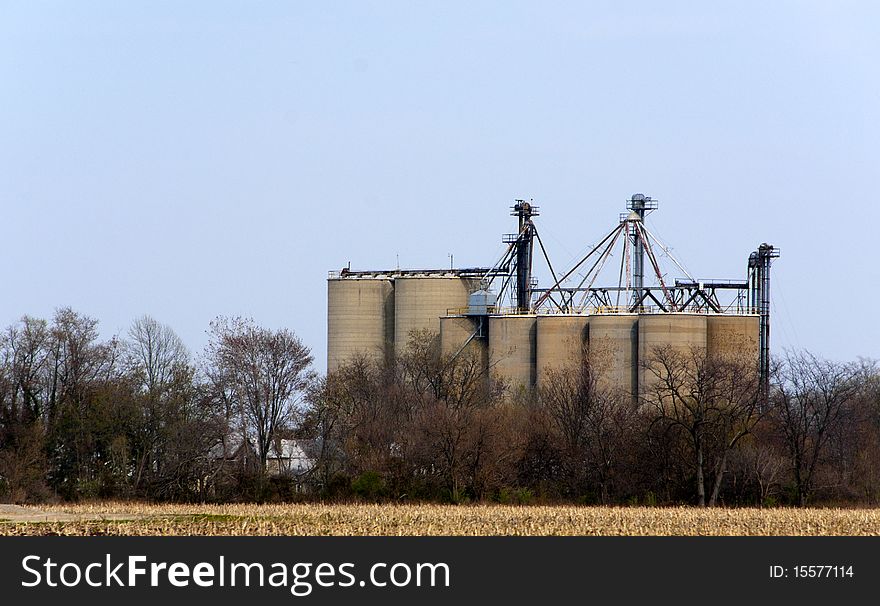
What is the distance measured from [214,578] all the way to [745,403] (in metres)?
35.6

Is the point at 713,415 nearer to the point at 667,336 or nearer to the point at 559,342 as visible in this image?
the point at 667,336

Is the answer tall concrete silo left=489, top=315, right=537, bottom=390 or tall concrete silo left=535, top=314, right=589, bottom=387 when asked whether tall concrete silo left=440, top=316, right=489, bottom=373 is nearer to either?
tall concrete silo left=489, top=315, right=537, bottom=390

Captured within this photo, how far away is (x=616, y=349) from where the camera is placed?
78688mm

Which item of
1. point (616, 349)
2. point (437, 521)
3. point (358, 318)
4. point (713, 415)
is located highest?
point (358, 318)

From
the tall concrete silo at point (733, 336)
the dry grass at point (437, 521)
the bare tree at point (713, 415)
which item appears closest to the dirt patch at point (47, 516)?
the dry grass at point (437, 521)

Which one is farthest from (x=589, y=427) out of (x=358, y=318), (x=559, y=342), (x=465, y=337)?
(x=358, y=318)

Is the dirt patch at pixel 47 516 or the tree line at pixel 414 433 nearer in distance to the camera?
the dirt patch at pixel 47 516

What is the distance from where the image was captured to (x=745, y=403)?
62.8 m

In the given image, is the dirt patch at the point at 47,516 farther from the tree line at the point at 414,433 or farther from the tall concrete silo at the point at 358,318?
the tall concrete silo at the point at 358,318

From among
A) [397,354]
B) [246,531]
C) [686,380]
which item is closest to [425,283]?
[397,354]

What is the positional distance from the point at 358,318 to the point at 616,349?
728 inches

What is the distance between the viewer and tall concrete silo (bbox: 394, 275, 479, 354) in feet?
293

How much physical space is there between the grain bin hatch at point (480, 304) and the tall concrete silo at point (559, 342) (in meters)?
5.38

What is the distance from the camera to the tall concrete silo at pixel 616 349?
3068 inches
